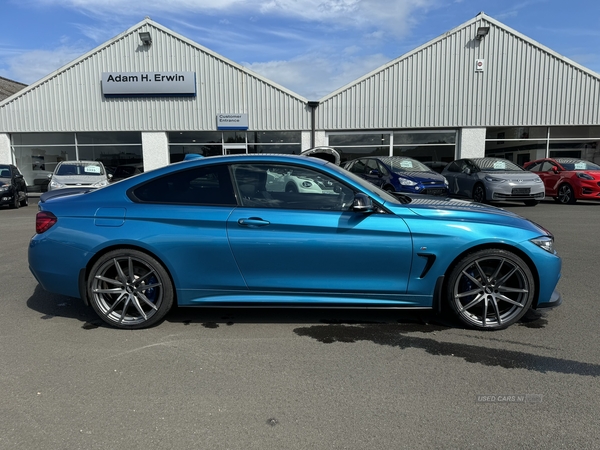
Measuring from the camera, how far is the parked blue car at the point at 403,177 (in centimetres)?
1073

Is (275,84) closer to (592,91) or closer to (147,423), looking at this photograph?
(592,91)

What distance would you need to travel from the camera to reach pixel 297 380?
2.84 m

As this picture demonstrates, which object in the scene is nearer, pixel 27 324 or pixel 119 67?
pixel 27 324

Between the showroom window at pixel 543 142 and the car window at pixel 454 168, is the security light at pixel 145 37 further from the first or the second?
the showroom window at pixel 543 142

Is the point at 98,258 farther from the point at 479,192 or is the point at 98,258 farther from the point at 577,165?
the point at 577,165

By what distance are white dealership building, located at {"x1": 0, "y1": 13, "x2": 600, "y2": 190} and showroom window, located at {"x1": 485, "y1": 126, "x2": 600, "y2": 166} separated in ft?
0.14

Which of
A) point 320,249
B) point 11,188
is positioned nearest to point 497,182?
point 320,249

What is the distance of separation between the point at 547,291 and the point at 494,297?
0.43m

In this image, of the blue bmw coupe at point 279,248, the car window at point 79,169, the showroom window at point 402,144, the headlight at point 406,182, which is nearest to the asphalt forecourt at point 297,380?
the blue bmw coupe at point 279,248

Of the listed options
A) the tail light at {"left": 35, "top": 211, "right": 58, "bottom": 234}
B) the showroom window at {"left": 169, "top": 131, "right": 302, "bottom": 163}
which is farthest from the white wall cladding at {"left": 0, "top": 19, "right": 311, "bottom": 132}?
the tail light at {"left": 35, "top": 211, "right": 58, "bottom": 234}

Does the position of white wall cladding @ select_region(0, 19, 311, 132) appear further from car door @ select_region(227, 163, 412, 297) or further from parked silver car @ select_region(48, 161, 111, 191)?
car door @ select_region(227, 163, 412, 297)

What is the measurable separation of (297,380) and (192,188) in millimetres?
1848

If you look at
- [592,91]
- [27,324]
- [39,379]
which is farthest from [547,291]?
[592,91]

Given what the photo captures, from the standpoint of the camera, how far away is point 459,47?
1781 centimetres
